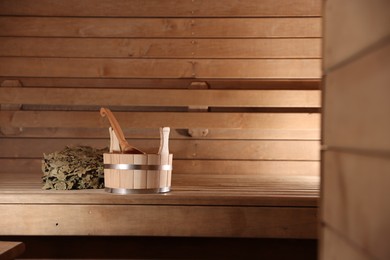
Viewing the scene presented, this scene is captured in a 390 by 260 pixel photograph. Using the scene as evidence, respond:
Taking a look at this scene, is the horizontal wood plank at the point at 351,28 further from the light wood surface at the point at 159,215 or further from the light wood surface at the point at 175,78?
the light wood surface at the point at 175,78

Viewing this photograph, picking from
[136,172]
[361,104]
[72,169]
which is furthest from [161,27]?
[361,104]

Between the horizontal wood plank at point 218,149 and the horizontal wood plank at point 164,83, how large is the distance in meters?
0.49

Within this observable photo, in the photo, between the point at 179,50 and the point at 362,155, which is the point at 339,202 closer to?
the point at 362,155

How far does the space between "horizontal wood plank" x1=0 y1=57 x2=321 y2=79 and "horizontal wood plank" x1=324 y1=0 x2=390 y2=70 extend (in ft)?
10.3

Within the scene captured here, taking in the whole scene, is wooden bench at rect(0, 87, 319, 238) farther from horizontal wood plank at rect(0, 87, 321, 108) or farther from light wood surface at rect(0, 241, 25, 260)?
light wood surface at rect(0, 241, 25, 260)

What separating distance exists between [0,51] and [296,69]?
8.47 ft

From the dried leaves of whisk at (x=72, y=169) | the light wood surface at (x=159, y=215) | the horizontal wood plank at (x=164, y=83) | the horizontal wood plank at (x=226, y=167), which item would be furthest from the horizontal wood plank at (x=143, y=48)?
the light wood surface at (x=159, y=215)

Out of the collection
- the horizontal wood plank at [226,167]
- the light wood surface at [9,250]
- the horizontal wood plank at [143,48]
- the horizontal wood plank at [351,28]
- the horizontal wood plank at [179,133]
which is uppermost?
the horizontal wood plank at [143,48]

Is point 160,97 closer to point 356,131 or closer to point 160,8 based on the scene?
point 160,8

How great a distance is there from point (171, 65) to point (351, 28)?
352 centimetres

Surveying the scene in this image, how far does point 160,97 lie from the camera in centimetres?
475

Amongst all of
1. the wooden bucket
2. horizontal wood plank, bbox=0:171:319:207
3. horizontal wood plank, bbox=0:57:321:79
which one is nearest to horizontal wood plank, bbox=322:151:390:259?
horizontal wood plank, bbox=0:171:319:207

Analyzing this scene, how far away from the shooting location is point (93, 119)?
4.75 meters

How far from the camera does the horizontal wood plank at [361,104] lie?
113 cm
